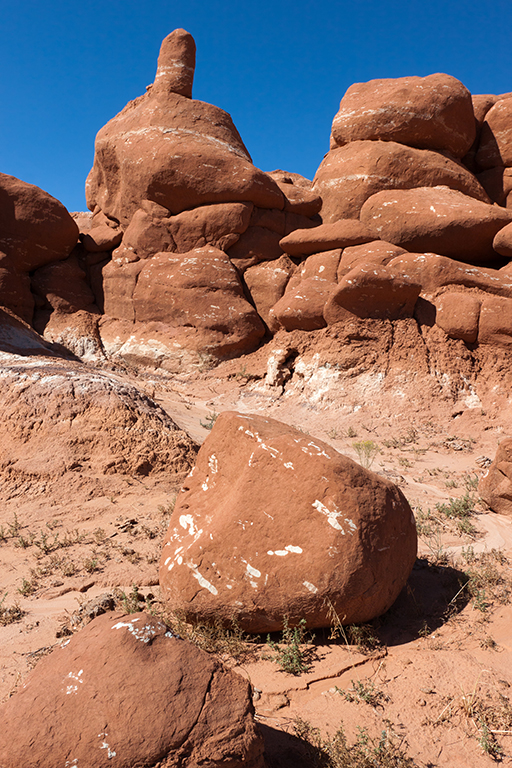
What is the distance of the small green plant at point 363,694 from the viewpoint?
2430 mm

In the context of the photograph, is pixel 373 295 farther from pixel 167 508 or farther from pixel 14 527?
pixel 14 527

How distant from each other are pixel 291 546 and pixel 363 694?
79cm

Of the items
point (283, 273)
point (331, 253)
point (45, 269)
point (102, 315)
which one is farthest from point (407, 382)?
point (45, 269)

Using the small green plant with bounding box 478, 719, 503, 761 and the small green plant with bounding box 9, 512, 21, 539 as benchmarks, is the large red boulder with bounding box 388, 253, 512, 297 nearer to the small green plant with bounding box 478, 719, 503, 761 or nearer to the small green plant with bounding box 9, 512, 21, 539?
the small green plant with bounding box 9, 512, 21, 539

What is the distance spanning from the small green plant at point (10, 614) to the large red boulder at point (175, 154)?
10.8 meters

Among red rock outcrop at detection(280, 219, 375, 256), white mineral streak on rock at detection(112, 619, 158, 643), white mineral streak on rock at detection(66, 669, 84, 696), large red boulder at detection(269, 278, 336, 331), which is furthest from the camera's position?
red rock outcrop at detection(280, 219, 375, 256)

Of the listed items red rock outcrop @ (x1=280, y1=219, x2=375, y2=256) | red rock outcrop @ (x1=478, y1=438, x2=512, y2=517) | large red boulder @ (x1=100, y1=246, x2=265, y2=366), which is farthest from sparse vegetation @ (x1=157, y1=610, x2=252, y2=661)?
red rock outcrop @ (x1=280, y1=219, x2=375, y2=256)

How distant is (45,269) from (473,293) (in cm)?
1012

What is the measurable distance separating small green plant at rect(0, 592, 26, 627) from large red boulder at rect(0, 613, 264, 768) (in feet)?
4.15

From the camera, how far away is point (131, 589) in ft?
11.0

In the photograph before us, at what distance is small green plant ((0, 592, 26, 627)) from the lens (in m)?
2.97

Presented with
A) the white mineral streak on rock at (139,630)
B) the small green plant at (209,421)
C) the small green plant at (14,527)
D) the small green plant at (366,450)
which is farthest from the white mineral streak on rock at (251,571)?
the small green plant at (209,421)

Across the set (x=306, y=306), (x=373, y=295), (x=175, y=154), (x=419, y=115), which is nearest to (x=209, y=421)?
(x=306, y=306)

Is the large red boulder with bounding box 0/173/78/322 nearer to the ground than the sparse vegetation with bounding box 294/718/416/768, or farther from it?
farther from it
